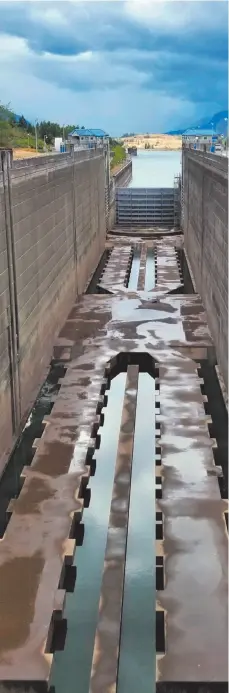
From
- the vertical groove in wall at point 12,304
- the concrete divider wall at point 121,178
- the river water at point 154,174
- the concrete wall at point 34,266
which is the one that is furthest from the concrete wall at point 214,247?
the river water at point 154,174

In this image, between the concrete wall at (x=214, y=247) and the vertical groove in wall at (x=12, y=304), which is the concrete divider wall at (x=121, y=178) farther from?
the vertical groove in wall at (x=12, y=304)

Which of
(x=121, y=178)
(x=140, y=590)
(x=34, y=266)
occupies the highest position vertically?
(x=121, y=178)

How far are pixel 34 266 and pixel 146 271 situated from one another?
1216cm

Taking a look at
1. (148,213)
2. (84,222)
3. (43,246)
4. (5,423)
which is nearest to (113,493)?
(5,423)

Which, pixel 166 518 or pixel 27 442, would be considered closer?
pixel 166 518

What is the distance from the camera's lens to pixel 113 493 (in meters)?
8.01

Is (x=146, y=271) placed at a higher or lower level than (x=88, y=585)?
higher

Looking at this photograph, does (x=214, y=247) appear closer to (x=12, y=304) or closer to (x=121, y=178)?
(x=12, y=304)

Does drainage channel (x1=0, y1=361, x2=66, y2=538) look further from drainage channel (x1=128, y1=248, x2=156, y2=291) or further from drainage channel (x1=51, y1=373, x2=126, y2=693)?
drainage channel (x1=128, y1=248, x2=156, y2=291)

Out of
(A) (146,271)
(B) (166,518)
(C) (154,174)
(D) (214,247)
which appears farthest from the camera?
(C) (154,174)

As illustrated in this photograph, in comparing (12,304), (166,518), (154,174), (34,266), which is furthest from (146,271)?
(154,174)

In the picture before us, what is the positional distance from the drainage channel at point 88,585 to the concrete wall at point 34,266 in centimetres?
124

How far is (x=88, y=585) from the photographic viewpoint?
6867 mm

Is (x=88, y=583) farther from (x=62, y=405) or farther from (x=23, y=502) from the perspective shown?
(x=62, y=405)
